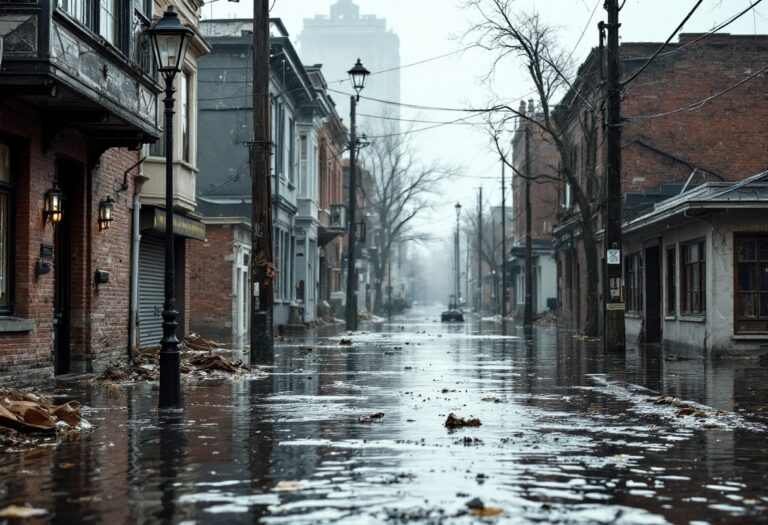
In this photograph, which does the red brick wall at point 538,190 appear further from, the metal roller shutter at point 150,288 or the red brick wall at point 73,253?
the red brick wall at point 73,253

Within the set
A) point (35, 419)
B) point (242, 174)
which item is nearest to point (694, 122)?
point (242, 174)

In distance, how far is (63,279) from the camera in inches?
735

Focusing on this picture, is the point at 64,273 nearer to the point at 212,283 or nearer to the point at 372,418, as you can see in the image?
the point at 372,418

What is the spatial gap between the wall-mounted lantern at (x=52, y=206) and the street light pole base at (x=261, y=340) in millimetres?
5630

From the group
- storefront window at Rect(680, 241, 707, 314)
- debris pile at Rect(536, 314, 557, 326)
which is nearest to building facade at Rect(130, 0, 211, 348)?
storefront window at Rect(680, 241, 707, 314)

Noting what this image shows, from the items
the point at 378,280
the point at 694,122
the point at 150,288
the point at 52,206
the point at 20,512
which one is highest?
the point at 694,122

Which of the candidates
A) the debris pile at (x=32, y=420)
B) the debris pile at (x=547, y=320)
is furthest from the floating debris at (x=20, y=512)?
the debris pile at (x=547, y=320)

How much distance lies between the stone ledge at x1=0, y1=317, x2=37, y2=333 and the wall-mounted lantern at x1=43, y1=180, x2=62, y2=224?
162cm

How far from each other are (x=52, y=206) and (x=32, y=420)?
22.1 feet

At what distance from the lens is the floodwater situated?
6840 mm

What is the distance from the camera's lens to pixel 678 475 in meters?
8.13

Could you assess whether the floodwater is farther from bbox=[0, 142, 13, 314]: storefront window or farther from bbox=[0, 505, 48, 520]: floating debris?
bbox=[0, 142, 13, 314]: storefront window

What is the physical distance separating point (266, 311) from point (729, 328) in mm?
10656

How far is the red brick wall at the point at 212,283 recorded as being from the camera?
34.7m
